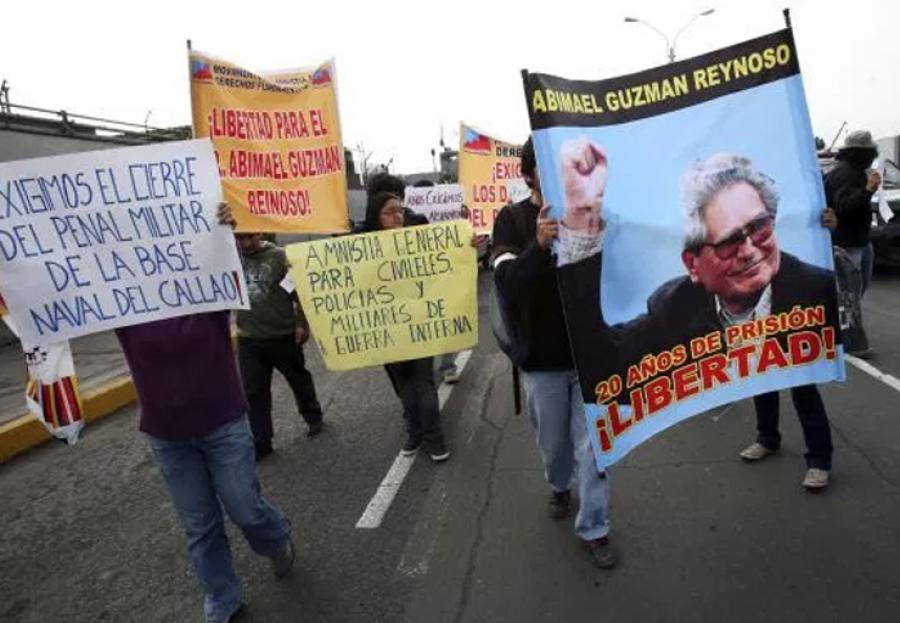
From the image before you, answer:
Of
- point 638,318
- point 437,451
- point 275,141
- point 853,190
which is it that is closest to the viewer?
point 638,318

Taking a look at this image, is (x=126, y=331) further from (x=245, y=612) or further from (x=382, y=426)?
(x=382, y=426)

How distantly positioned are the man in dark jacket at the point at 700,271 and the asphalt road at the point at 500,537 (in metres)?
0.99

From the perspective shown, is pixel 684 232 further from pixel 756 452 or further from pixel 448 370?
pixel 448 370

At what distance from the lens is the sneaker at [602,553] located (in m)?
3.37

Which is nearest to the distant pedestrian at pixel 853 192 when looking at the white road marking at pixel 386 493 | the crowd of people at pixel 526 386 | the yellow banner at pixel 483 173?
the crowd of people at pixel 526 386

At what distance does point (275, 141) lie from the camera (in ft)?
15.8

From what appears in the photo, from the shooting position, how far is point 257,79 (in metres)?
4.71

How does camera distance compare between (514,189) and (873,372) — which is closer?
(873,372)

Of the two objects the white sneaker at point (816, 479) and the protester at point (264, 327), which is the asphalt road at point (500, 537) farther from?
the protester at point (264, 327)

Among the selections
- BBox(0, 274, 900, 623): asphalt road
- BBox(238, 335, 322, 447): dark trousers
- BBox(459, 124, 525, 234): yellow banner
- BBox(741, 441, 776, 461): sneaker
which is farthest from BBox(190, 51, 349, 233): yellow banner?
BBox(459, 124, 525, 234): yellow banner

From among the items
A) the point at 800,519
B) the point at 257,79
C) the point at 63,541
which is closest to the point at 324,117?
the point at 257,79

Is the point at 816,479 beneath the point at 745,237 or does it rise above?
beneath

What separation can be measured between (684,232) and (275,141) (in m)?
2.88

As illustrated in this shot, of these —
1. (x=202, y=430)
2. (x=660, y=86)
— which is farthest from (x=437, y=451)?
(x=660, y=86)
